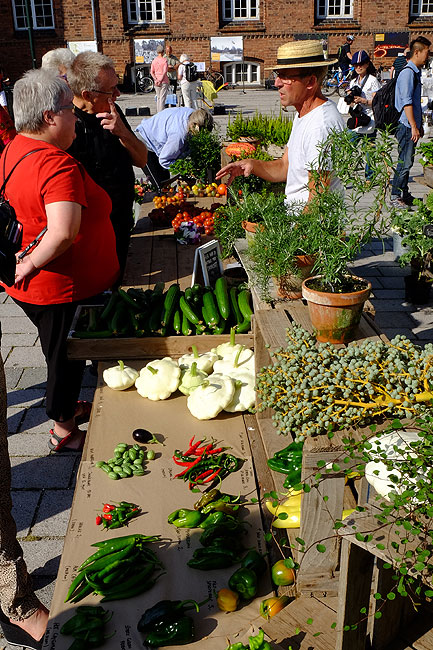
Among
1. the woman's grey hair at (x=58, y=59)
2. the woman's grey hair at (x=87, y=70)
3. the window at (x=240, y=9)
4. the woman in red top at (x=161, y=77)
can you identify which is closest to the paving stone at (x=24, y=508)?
the woman's grey hair at (x=87, y=70)

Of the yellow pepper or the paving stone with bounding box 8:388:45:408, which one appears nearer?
the yellow pepper

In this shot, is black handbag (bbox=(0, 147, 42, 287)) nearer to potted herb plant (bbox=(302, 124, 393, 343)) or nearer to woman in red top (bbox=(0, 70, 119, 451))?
woman in red top (bbox=(0, 70, 119, 451))

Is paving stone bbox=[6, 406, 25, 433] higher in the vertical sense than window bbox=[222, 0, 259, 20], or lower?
lower

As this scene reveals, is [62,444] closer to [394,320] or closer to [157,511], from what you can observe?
[157,511]

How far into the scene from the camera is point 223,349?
11.2ft

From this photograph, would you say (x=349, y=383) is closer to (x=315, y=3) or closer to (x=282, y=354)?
(x=282, y=354)

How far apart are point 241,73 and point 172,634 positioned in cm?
2808

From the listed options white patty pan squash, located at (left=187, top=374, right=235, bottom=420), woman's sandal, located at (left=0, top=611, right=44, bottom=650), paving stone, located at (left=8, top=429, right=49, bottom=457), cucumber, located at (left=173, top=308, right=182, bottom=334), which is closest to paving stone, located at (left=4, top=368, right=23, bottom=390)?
paving stone, located at (left=8, top=429, right=49, bottom=457)

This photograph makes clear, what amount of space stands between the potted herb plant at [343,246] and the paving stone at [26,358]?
10.0 feet

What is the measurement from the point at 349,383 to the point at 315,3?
28.0 meters

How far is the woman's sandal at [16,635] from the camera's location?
255cm

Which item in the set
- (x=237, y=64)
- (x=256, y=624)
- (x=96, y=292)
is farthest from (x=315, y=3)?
(x=256, y=624)

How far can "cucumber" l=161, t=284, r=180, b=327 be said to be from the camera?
3.56 metres

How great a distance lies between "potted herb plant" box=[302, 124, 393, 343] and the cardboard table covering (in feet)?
2.55
